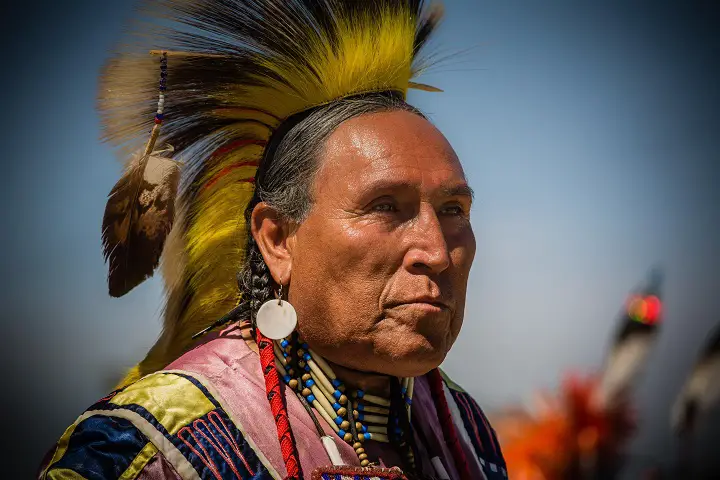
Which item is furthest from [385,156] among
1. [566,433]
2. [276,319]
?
[566,433]

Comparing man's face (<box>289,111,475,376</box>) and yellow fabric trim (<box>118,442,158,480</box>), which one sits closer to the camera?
yellow fabric trim (<box>118,442,158,480</box>)

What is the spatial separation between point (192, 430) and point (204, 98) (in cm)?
114

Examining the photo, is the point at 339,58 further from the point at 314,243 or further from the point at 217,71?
the point at 314,243

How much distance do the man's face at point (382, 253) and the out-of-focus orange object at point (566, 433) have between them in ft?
9.50

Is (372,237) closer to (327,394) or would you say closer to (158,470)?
(327,394)

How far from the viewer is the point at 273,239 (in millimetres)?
2371

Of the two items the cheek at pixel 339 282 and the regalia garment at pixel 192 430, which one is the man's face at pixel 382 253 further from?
the regalia garment at pixel 192 430

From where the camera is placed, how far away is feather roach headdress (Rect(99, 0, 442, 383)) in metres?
2.43

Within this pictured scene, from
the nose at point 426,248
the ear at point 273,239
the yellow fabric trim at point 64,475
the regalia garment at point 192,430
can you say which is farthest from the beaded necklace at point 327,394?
the yellow fabric trim at point 64,475

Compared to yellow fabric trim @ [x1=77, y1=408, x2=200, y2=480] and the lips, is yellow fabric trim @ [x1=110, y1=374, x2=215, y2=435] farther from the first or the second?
the lips

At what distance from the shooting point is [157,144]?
2529 millimetres

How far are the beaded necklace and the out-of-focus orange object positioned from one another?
2.66 metres

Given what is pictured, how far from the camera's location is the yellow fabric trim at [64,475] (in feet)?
5.96

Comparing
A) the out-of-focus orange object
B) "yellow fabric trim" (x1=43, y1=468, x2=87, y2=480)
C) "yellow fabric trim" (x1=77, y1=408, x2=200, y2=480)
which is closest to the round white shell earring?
"yellow fabric trim" (x1=77, y1=408, x2=200, y2=480)
